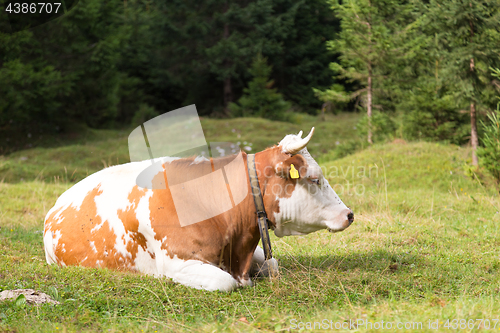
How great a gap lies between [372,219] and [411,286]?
2.46 m

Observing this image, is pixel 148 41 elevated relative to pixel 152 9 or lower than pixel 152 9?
lower

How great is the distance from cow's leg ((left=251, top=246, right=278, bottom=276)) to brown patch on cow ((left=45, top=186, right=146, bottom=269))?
3.36ft

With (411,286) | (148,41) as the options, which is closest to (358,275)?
(411,286)

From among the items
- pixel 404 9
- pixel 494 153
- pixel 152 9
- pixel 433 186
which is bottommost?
pixel 433 186

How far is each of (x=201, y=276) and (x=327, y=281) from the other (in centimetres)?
105

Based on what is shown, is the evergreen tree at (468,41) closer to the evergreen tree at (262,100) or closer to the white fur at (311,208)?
the white fur at (311,208)

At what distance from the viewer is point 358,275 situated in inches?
165

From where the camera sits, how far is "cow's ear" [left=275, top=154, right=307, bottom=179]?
392 centimetres

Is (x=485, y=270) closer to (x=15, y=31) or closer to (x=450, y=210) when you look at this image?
(x=450, y=210)

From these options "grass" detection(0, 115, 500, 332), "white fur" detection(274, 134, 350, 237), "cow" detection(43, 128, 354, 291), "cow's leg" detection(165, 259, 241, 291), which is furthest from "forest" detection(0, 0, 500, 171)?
"cow's leg" detection(165, 259, 241, 291)

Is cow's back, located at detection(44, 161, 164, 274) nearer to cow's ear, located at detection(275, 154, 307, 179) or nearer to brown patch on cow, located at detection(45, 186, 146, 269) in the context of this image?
brown patch on cow, located at detection(45, 186, 146, 269)

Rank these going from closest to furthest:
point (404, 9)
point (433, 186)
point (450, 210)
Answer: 1. point (450, 210)
2. point (433, 186)
3. point (404, 9)

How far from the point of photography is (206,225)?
3.96m

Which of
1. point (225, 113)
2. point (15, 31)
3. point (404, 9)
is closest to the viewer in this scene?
point (404, 9)
